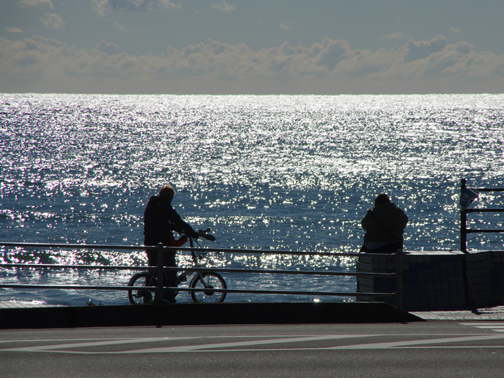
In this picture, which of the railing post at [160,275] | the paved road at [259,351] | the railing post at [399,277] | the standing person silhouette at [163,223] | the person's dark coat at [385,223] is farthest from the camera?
the standing person silhouette at [163,223]

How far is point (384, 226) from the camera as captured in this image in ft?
31.0

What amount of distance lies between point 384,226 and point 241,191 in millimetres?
52121

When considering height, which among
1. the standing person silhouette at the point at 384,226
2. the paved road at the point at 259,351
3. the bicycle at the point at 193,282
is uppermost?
the standing person silhouette at the point at 384,226

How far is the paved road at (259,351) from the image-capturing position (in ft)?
19.1

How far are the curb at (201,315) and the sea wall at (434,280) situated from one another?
0.49 m

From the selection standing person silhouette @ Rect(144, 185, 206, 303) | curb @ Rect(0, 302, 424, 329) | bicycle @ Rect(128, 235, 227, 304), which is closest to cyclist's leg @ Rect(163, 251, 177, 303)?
standing person silhouette @ Rect(144, 185, 206, 303)

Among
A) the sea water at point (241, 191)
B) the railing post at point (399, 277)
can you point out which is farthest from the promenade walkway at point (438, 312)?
the sea water at point (241, 191)

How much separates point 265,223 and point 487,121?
141893mm

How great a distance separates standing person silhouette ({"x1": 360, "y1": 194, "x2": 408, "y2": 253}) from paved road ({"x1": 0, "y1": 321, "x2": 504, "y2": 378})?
163 centimetres

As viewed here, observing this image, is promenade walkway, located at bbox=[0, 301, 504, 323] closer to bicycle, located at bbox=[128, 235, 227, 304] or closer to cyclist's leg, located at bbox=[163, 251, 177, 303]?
cyclist's leg, located at bbox=[163, 251, 177, 303]

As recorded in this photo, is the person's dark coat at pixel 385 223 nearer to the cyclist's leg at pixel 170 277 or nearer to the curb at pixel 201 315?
the curb at pixel 201 315

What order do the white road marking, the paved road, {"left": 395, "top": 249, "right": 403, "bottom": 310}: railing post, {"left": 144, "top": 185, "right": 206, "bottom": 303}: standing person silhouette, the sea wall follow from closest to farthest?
the paved road
the white road marking
{"left": 395, "top": 249, "right": 403, "bottom": 310}: railing post
the sea wall
{"left": 144, "top": 185, "right": 206, "bottom": 303}: standing person silhouette

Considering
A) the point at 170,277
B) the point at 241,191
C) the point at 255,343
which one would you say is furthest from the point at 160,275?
the point at 241,191

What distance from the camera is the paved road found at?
5.81 m
